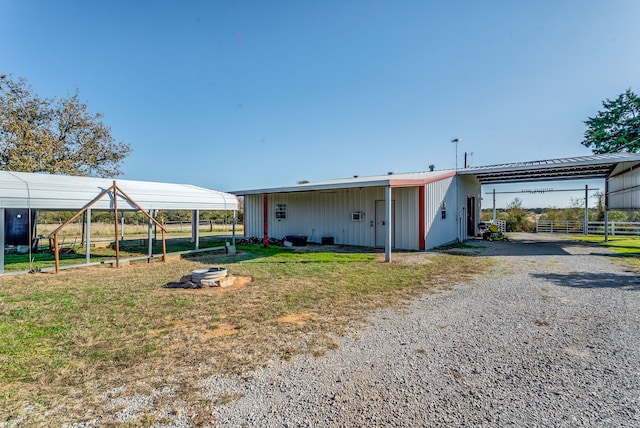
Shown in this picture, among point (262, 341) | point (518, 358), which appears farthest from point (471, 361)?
point (262, 341)

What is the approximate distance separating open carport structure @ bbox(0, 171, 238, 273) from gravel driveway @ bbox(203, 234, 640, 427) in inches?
310

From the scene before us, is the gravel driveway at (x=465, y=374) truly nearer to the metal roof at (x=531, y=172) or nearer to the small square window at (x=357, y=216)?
the metal roof at (x=531, y=172)

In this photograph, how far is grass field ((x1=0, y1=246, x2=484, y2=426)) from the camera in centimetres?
→ 262

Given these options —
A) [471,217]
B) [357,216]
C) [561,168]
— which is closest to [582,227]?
[471,217]

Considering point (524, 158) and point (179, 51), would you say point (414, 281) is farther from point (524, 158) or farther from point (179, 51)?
point (524, 158)

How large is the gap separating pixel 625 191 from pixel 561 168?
2852 millimetres

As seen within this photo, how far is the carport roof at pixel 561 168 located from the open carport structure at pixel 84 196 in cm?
1152

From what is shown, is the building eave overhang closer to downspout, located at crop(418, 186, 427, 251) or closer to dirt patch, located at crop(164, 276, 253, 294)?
downspout, located at crop(418, 186, 427, 251)

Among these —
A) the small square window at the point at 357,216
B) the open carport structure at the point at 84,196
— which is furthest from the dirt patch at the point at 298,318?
the small square window at the point at 357,216

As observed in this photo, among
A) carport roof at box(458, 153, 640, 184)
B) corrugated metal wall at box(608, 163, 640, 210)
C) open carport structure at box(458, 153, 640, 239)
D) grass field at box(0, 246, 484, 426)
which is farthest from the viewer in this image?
corrugated metal wall at box(608, 163, 640, 210)

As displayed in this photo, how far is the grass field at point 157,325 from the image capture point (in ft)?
8.61

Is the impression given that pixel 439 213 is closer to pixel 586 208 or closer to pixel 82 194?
pixel 82 194

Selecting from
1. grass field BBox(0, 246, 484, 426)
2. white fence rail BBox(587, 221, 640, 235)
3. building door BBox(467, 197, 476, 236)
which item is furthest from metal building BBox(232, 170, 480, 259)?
white fence rail BBox(587, 221, 640, 235)

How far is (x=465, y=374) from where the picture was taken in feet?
9.36
